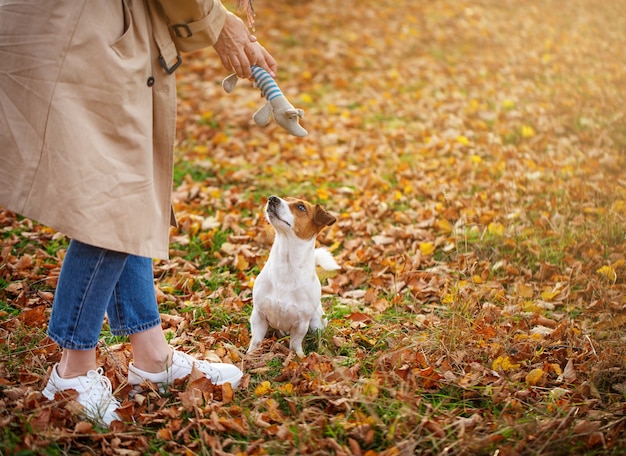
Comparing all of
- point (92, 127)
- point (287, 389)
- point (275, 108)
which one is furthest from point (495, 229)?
point (92, 127)

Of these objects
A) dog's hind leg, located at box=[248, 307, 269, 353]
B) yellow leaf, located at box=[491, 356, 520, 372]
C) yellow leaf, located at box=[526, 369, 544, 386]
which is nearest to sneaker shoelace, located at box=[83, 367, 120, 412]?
dog's hind leg, located at box=[248, 307, 269, 353]

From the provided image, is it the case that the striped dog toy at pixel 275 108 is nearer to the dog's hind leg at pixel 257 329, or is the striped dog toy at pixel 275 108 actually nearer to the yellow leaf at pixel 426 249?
the dog's hind leg at pixel 257 329

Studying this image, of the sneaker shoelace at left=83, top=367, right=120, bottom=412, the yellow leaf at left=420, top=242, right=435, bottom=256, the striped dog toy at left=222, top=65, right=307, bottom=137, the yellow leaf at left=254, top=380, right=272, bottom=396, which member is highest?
the striped dog toy at left=222, top=65, right=307, bottom=137

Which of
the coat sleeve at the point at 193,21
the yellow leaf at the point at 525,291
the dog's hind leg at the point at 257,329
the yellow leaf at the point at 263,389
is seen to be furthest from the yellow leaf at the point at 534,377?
the coat sleeve at the point at 193,21

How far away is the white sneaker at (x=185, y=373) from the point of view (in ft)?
8.91

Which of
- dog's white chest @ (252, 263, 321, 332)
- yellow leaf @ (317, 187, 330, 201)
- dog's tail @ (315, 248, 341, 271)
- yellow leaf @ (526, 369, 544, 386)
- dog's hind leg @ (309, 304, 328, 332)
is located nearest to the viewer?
yellow leaf @ (526, 369, 544, 386)

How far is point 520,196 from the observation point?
202 inches

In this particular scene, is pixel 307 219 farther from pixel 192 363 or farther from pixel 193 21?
pixel 193 21

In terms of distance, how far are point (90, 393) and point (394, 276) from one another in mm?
2309

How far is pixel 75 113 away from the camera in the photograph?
2.04 metres

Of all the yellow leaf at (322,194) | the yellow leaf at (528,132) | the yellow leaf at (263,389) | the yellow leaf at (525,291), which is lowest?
the yellow leaf at (322,194)

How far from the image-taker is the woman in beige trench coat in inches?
79.4

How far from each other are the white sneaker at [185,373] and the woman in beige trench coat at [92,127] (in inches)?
11.8

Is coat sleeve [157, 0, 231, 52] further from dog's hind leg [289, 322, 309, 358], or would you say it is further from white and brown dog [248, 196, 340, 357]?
dog's hind leg [289, 322, 309, 358]
